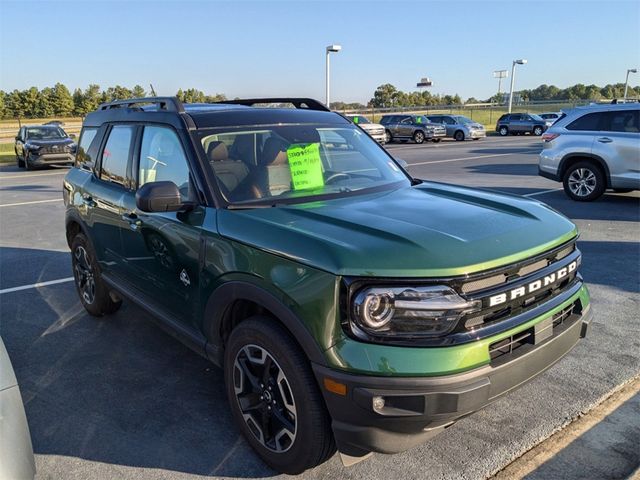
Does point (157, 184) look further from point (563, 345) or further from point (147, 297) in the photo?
point (563, 345)

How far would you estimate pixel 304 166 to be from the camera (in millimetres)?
3477

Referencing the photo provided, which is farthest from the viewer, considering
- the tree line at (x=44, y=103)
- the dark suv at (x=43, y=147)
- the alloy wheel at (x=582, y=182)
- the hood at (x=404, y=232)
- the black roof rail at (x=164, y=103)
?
the tree line at (x=44, y=103)

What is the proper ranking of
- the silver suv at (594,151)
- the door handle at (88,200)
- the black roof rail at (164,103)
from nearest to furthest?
1. the black roof rail at (164,103)
2. the door handle at (88,200)
3. the silver suv at (594,151)

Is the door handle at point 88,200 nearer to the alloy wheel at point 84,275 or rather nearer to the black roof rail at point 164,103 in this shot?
the alloy wheel at point 84,275

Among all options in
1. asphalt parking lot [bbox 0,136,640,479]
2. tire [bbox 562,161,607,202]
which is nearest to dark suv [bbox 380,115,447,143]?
tire [bbox 562,161,607,202]

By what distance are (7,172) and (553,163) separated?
18.5 meters

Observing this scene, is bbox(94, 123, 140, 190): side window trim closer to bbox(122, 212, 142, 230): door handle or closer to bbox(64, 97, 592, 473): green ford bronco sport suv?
bbox(64, 97, 592, 473): green ford bronco sport suv

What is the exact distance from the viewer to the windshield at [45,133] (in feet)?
65.3

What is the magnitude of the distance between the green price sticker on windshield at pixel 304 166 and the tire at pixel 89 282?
2.27 metres

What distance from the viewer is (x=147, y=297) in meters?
3.81

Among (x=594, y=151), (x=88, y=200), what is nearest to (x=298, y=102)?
(x=88, y=200)

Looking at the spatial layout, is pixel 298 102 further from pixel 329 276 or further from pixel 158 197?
pixel 329 276

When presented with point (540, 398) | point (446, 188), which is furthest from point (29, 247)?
point (540, 398)

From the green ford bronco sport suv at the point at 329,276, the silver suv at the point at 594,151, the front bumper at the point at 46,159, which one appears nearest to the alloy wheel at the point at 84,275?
the green ford bronco sport suv at the point at 329,276
